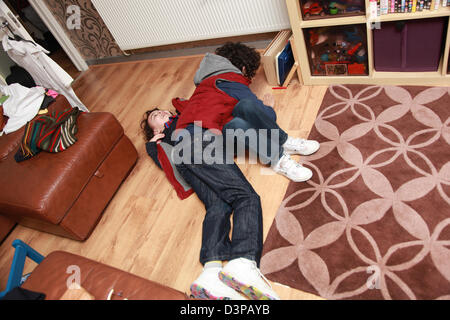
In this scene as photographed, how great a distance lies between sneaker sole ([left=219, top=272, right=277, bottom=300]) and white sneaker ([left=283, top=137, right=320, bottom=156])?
32.6 inches

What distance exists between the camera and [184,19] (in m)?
2.81

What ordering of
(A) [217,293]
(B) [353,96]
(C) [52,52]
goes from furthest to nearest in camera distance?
(C) [52,52]
(B) [353,96]
(A) [217,293]

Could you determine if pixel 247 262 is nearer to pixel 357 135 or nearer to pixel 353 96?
pixel 357 135

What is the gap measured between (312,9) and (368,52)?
43 centimetres

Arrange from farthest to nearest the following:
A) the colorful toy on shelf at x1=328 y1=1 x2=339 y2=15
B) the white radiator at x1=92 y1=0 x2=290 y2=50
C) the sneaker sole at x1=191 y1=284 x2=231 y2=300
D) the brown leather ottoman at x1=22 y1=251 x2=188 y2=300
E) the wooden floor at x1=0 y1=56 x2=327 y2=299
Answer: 1. the white radiator at x1=92 y1=0 x2=290 y2=50
2. the colorful toy on shelf at x1=328 y1=1 x2=339 y2=15
3. the wooden floor at x1=0 y1=56 x2=327 y2=299
4. the sneaker sole at x1=191 y1=284 x2=231 y2=300
5. the brown leather ottoman at x1=22 y1=251 x2=188 y2=300

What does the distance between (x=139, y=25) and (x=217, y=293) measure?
8.59 ft

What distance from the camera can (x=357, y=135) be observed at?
1.82 metres

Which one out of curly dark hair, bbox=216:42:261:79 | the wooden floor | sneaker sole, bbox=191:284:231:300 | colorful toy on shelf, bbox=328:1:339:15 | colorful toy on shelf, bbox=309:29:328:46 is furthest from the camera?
curly dark hair, bbox=216:42:261:79

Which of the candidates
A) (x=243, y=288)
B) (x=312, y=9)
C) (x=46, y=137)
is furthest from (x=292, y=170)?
(x=46, y=137)

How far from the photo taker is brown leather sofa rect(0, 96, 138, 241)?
1737mm
